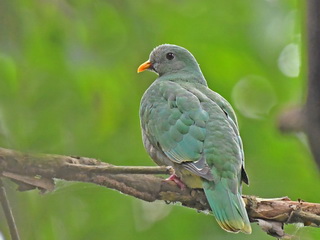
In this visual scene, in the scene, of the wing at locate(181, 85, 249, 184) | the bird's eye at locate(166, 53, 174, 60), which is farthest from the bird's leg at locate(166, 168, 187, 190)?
the bird's eye at locate(166, 53, 174, 60)

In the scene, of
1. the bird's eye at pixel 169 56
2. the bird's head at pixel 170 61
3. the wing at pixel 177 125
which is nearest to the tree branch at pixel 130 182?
the wing at pixel 177 125

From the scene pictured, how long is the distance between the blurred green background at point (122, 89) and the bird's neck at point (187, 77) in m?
0.06

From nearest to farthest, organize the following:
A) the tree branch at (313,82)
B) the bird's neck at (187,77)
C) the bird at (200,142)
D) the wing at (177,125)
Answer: the tree branch at (313,82) → the bird at (200,142) → the wing at (177,125) → the bird's neck at (187,77)

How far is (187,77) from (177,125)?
83cm

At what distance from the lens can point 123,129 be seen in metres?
3.81

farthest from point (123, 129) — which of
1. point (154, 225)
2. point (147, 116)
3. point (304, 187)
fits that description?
A: point (304, 187)

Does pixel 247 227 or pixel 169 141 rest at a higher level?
pixel 169 141

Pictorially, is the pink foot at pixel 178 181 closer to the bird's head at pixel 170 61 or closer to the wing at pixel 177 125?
the wing at pixel 177 125

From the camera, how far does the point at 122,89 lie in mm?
3551

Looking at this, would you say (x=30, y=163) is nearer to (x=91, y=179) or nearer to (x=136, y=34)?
(x=91, y=179)

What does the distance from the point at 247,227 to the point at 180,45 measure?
1.46 m

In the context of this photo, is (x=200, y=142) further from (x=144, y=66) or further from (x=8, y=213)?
(x=8, y=213)

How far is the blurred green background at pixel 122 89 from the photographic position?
2551 millimetres

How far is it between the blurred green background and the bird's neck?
0.18 feet
